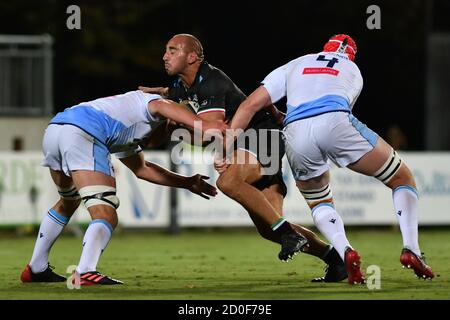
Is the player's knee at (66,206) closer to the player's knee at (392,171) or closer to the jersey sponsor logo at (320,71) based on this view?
the jersey sponsor logo at (320,71)

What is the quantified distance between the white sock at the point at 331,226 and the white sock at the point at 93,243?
1.76 meters

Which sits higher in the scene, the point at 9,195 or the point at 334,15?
the point at 334,15

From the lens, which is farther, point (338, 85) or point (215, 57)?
point (215, 57)

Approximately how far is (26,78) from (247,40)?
11.0 m

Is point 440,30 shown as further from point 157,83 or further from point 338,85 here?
point 338,85

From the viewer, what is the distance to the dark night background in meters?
29.3

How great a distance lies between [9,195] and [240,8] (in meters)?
14.1

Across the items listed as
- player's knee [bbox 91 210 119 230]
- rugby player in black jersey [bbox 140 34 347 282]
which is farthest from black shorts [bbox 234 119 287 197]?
player's knee [bbox 91 210 119 230]

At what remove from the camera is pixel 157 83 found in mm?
30922

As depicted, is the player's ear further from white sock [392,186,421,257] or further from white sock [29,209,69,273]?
white sock [392,186,421,257]

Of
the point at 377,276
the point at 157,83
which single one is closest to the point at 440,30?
the point at 157,83

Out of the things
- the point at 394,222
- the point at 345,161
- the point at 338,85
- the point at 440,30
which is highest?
the point at 440,30
